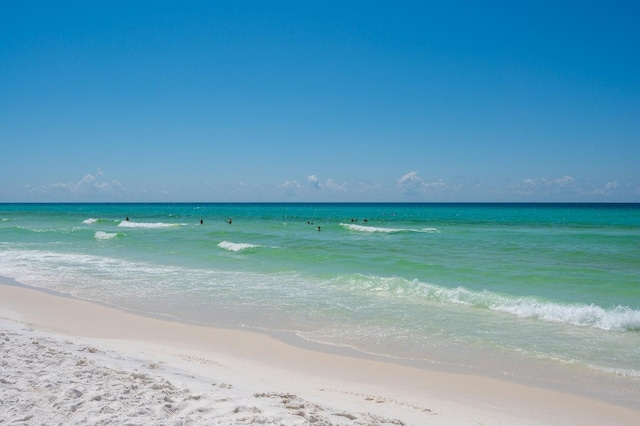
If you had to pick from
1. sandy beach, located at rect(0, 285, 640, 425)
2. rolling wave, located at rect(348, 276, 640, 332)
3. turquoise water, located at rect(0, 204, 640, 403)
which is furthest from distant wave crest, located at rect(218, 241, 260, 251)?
sandy beach, located at rect(0, 285, 640, 425)

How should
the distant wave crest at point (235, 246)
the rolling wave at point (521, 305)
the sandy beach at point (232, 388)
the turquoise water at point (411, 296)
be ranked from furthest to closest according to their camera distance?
the distant wave crest at point (235, 246) → the rolling wave at point (521, 305) → the turquoise water at point (411, 296) → the sandy beach at point (232, 388)

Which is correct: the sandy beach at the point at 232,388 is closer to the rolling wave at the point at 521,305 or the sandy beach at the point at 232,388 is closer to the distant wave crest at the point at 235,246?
the rolling wave at the point at 521,305

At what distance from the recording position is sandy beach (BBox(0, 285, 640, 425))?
489cm

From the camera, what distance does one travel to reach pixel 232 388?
5930 millimetres

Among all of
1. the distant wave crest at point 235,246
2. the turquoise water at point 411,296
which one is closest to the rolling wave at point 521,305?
the turquoise water at point 411,296

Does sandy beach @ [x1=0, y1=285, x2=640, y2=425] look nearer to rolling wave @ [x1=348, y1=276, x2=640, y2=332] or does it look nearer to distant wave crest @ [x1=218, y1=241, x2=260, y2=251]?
rolling wave @ [x1=348, y1=276, x2=640, y2=332]

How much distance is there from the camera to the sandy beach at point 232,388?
4887 mm

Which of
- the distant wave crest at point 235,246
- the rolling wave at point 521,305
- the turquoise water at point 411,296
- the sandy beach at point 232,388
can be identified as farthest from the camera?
the distant wave crest at point 235,246

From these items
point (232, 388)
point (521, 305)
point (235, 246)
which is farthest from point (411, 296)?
point (235, 246)

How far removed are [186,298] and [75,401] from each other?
27.6 feet

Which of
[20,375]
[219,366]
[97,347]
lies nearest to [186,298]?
[97,347]

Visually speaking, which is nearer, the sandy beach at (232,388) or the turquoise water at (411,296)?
the sandy beach at (232,388)

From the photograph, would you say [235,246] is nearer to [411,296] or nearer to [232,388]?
[411,296]

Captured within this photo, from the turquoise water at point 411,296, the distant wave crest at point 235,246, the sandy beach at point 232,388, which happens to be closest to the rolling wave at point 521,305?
the turquoise water at point 411,296
